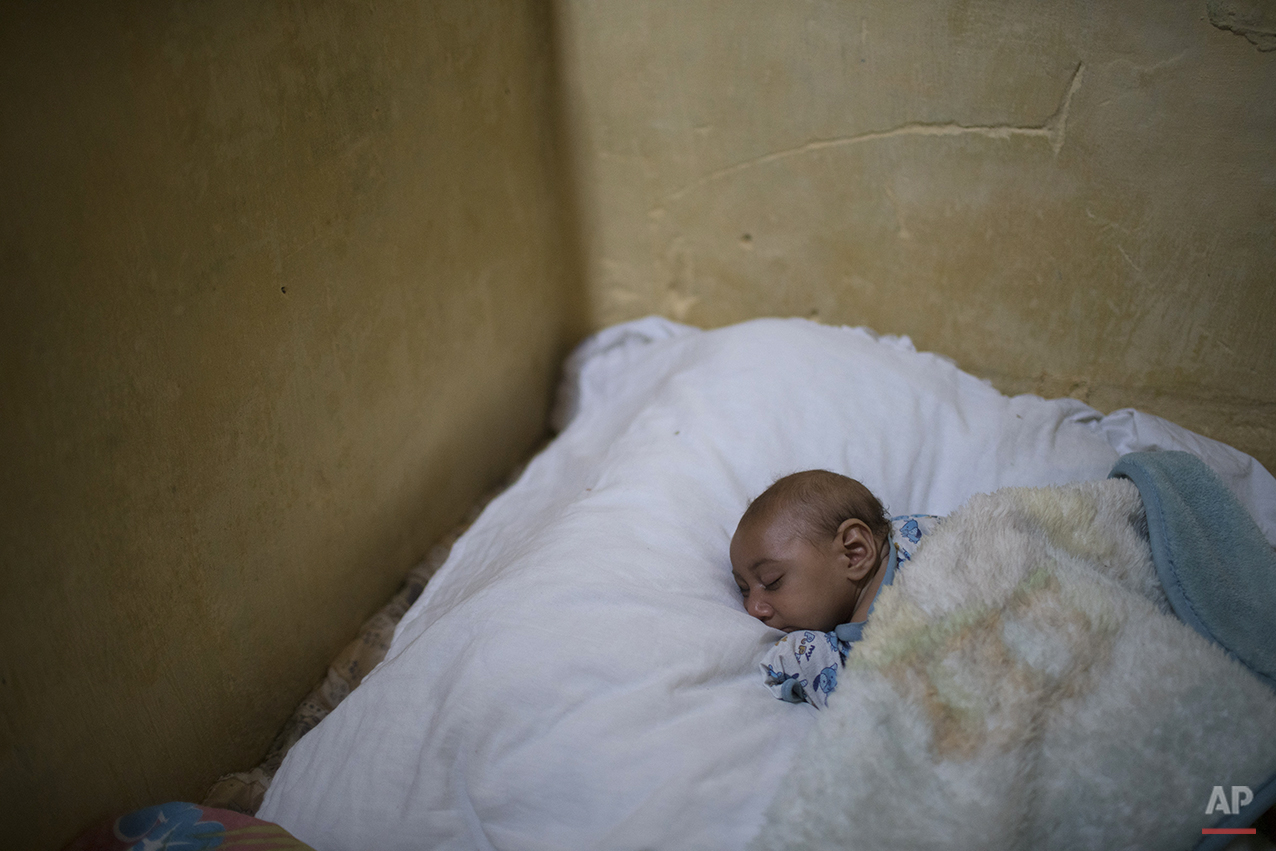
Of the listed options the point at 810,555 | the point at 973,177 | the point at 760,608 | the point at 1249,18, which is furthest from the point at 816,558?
the point at 1249,18

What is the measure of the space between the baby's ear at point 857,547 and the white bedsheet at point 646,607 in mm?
176

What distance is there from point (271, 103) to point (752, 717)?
3.99 feet

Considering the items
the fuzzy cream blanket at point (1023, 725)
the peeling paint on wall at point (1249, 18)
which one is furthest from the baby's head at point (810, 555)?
the peeling paint on wall at point (1249, 18)

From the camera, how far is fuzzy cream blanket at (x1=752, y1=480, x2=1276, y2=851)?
3.41 feet

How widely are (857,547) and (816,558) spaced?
0.08 meters

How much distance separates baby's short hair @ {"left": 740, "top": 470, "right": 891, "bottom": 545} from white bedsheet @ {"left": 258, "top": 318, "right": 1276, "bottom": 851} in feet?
0.45

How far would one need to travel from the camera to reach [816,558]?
53.4 inches

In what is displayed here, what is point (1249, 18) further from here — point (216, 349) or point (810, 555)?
point (216, 349)

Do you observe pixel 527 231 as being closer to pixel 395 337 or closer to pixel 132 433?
pixel 395 337

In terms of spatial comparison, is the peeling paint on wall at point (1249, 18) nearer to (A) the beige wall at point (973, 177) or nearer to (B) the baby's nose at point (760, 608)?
(A) the beige wall at point (973, 177)

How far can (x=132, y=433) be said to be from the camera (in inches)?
46.9

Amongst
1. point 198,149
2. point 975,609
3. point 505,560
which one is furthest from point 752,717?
point 198,149

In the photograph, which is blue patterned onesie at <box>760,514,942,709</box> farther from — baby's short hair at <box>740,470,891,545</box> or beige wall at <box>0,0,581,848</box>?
beige wall at <box>0,0,581,848</box>
